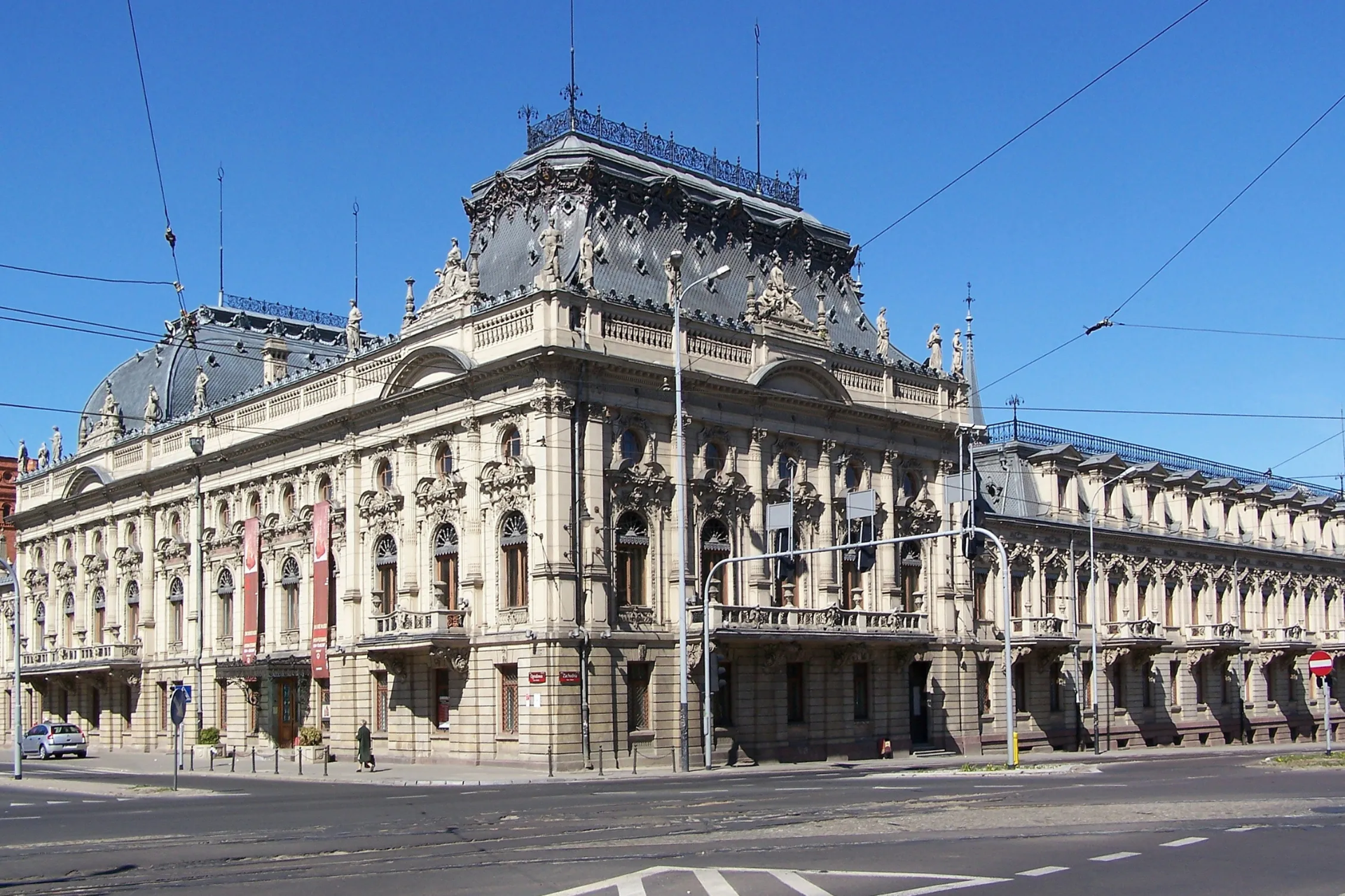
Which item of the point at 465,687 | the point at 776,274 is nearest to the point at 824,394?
the point at 776,274

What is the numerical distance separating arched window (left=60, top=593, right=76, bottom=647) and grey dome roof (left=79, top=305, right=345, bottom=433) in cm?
825

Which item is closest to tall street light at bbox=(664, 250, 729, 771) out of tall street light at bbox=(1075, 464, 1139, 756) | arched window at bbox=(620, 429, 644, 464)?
arched window at bbox=(620, 429, 644, 464)

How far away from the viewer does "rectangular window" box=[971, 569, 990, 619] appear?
57969mm

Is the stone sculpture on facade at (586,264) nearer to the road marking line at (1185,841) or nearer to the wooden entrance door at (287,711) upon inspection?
the wooden entrance door at (287,711)

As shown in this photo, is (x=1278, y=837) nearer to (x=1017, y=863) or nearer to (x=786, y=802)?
(x=1017, y=863)

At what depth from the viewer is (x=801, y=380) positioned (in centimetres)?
5091

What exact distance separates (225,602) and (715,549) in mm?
22947

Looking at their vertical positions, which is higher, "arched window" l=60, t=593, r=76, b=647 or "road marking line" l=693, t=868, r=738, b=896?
"arched window" l=60, t=593, r=76, b=647

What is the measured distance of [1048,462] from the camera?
6397 cm

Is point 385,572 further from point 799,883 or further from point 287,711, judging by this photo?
point 799,883

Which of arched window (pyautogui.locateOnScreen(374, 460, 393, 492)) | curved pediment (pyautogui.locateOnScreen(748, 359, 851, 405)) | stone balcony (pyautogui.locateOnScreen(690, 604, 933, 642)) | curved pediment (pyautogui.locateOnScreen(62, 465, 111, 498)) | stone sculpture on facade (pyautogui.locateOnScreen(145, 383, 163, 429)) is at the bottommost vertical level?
stone balcony (pyautogui.locateOnScreen(690, 604, 933, 642))

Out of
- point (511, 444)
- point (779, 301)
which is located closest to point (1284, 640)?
point (779, 301)

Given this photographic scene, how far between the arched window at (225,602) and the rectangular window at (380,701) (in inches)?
478

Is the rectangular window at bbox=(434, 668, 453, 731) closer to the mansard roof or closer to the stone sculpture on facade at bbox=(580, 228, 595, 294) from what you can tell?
the mansard roof
